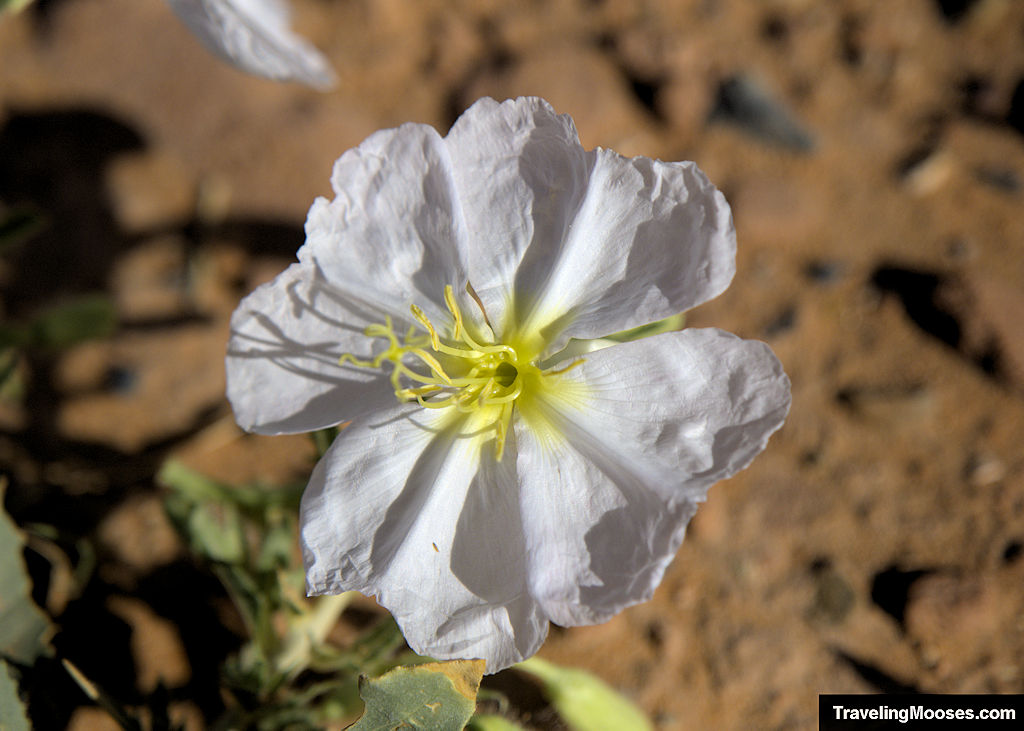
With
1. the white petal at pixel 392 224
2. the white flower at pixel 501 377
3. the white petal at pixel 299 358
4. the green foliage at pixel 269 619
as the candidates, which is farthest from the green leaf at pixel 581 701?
the white petal at pixel 392 224

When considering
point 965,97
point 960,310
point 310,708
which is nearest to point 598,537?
point 310,708

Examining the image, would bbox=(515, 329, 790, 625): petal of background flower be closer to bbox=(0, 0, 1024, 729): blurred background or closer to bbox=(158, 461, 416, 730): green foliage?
bbox=(158, 461, 416, 730): green foliage

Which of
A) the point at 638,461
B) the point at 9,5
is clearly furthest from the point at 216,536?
the point at 9,5

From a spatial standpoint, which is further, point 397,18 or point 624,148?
point 397,18

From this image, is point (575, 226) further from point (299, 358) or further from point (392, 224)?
point (299, 358)

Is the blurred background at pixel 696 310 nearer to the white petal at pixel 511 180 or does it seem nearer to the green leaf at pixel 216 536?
the green leaf at pixel 216 536

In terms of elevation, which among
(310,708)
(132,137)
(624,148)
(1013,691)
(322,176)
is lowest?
(1013,691)

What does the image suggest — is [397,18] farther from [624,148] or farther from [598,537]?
[598,537]


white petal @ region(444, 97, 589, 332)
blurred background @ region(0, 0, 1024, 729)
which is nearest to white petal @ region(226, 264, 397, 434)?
white petal @ region(444, 97, 589, 332)
